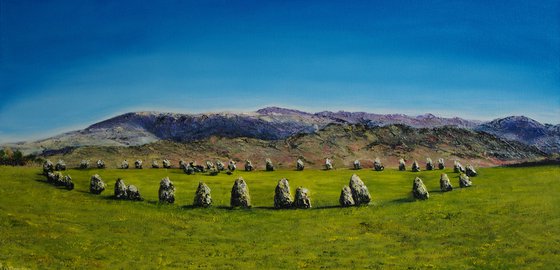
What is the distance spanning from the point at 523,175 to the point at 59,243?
223 feet

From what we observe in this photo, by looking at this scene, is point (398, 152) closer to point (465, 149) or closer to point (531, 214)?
point (465, 149)

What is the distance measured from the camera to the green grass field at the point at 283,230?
3794 centimetres

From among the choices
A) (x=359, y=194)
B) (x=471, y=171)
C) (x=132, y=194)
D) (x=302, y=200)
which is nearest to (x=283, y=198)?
(x=302, y=200)

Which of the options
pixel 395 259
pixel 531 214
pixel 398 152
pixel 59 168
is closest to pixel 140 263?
pixel 395 259

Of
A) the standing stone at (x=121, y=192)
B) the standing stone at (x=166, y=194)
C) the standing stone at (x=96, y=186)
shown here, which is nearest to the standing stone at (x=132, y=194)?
the standing stone at (x=121, y=192)

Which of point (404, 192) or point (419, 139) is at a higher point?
point (419, 139)

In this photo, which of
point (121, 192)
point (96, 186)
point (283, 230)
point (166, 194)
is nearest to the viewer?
point (283, 230)

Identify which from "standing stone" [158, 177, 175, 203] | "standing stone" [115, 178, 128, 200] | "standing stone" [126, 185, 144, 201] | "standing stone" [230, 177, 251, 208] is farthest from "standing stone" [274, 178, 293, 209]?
"standing stone" [115, 178, 128, 200]

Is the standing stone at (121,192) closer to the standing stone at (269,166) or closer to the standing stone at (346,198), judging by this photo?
the standing stone at (346,198)

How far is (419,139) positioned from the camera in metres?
160

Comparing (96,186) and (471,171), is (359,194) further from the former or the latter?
(471,171)

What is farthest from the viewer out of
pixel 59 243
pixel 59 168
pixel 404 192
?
pixel 59 168

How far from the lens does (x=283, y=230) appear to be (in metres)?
51.1

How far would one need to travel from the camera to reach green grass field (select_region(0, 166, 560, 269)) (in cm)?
3794
